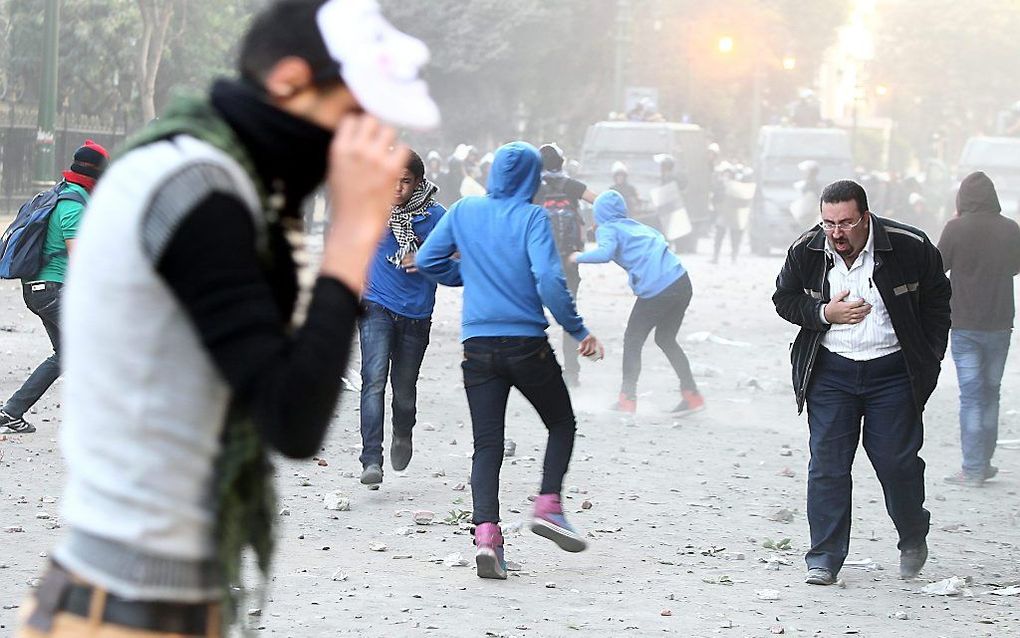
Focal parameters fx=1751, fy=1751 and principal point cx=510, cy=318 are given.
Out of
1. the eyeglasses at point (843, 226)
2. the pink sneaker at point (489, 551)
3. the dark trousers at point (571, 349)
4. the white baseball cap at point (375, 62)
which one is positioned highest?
the white baseball cap at point (375, 62)

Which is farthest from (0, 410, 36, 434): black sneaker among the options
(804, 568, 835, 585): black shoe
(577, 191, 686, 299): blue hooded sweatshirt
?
(804, 568, 835, 585): black shoe

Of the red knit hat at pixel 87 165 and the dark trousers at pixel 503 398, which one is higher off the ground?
the red knit hat at pixel 87 165

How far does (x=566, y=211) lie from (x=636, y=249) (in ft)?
3.77

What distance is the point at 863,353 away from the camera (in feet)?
24.4

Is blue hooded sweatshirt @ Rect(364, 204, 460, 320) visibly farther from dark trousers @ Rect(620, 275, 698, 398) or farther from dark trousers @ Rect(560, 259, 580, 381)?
dark trousers @ Rect(560, 259, 580, 381)

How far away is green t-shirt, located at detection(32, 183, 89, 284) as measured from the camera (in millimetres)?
9812

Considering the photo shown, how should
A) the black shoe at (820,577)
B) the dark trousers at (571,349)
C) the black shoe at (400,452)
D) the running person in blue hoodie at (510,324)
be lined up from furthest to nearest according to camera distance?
the dark trousers at (571,349) → the black shoe at (400,452) → the black shoe at (820,577) → the running person in blue hoodie at (510,324)

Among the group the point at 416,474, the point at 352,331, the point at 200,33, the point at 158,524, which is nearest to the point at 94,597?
the point at 158,524

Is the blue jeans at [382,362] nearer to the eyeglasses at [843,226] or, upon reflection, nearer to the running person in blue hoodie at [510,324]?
the running person in blue hoodie at [510,324]

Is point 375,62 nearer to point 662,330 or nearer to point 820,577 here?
point 820,577

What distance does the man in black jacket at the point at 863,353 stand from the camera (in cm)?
733

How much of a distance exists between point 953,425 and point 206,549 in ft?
36.6

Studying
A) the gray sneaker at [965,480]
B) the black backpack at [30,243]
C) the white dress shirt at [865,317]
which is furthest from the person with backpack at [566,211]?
the white dress shirt at [865,317]

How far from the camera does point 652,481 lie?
984 cm
